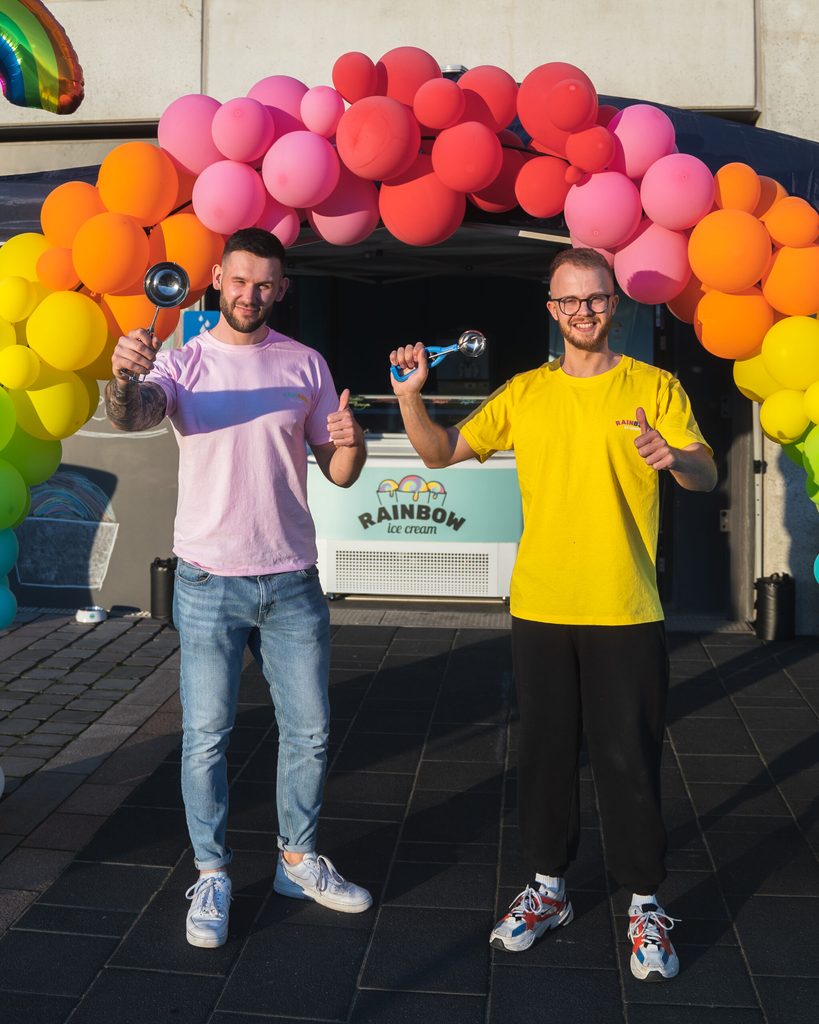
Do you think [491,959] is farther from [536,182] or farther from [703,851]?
[536,182]

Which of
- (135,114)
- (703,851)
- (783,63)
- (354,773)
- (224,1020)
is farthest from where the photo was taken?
(135,114)

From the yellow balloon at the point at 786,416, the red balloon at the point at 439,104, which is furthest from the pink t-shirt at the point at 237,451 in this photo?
the yellow balloon at the point at 786,416

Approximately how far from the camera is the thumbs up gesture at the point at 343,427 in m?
3.26

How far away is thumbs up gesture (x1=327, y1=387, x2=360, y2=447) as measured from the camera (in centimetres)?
326

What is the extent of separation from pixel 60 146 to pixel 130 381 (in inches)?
226

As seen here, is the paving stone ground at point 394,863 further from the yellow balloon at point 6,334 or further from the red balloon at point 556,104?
the red balloon at point 556,104

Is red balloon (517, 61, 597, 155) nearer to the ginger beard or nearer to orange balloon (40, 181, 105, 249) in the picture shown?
the ginger beard

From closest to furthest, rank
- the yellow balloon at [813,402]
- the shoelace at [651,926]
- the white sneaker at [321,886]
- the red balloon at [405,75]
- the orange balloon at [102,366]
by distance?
the shoelace at [651,926] < the white sneaker at [321,886] < the yellow balloon at [813,402] < the orange balloon at [102,366] < the red balloon at [405,75]

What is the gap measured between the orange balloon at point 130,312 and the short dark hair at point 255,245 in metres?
0.81

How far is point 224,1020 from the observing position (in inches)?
116

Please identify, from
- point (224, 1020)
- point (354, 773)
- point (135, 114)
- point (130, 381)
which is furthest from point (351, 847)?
point (135, 114)

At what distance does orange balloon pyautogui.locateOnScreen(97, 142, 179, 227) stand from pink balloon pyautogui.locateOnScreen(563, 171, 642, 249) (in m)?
1.46

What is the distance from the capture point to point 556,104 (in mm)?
3977

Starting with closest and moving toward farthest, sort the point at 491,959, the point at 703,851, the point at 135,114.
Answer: the point at 491,959 → the point at 703,851 → the point at 135,114
